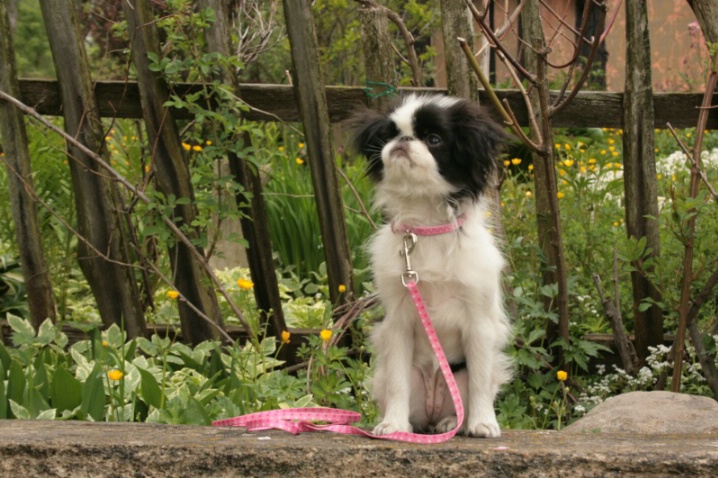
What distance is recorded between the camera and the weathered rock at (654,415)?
317 cm

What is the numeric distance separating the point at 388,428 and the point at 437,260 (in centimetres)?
51

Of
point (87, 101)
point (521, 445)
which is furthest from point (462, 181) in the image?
point (87, 101)

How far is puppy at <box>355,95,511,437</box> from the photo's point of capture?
2549 millimetres

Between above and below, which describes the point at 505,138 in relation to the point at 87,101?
below

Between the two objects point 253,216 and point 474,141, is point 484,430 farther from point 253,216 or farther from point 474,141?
point 253,216

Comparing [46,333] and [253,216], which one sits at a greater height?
[253,216]

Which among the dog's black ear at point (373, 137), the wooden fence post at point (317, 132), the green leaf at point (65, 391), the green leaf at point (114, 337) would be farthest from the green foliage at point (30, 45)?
the dog's black ear at point (373, 137)

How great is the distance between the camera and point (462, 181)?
2.61 metres

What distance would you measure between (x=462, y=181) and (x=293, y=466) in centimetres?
97

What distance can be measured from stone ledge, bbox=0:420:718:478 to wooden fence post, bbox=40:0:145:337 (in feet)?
5.83

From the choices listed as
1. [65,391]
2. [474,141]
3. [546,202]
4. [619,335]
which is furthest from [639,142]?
[65,391]

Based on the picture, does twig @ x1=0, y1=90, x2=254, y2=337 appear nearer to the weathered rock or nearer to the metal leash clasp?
the metal leash clasp

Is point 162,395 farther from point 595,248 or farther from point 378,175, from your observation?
point 595,248

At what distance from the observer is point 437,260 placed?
2.59 metres
